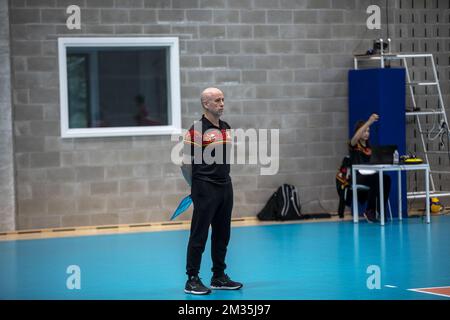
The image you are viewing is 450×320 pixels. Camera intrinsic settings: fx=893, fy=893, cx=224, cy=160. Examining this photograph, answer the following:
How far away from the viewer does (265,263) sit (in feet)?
30.8

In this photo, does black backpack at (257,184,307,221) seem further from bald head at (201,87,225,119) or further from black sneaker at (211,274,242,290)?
bald head at (201,87,225,119)

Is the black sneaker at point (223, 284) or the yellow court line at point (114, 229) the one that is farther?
the yellow court line at point (114, 229)

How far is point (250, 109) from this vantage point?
13.4 metres

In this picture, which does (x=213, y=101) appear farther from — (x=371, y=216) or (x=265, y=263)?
(x=371, y=216)

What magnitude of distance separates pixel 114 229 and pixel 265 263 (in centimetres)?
382

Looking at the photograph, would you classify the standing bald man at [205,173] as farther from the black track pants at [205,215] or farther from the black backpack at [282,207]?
the black backpack at [282,207]

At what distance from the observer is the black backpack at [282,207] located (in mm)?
13195

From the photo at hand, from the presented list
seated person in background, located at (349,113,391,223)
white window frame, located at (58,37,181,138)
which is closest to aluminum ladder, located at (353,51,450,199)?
seated person in background, located at (349,113,391,223)

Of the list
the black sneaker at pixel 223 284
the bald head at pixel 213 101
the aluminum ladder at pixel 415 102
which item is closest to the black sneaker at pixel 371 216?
the aluminum ladder at pixel 415 102

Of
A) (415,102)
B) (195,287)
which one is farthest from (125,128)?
(195,287)

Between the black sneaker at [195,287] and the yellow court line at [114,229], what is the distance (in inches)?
182
